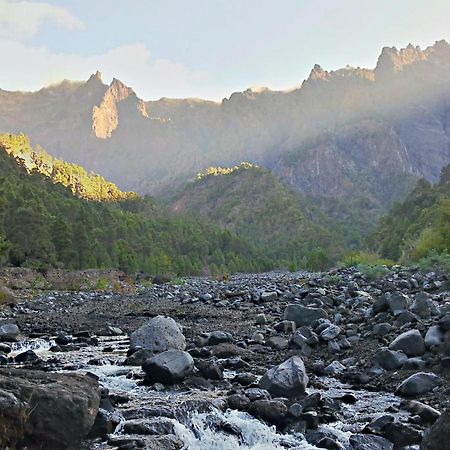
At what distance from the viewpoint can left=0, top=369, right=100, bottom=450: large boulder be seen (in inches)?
267

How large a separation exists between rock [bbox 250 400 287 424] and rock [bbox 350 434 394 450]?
1.25 metres

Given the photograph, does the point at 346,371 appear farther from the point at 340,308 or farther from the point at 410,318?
the point at 340,308

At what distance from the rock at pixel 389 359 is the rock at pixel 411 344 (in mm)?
247

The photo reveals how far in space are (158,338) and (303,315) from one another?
525cm

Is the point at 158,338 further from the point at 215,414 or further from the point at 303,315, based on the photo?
the point at 215,414

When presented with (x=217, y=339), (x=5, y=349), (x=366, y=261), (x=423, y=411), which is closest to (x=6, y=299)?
(x=5, y=349)

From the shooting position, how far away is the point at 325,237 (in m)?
178

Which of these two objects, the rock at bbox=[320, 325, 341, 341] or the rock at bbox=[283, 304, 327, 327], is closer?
the rock at bbox=[320, 325, 341, 341]

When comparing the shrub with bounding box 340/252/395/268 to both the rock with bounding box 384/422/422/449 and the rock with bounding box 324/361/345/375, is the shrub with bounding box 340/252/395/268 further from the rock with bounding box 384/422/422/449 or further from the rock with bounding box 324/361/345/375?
the rock with bounding box 384/422/422/449

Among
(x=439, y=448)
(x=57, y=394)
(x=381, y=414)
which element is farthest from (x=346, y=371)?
(x=57, y=394)

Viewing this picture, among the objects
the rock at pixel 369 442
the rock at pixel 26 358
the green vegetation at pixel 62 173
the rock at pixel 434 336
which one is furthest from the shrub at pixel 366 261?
the green vegetation at pixel 62 173

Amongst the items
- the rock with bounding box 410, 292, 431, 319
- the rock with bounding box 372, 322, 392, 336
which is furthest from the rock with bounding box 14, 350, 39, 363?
the rock with bounding box 410, 292, 431, 319

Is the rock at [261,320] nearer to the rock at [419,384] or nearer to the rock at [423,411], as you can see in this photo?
the rock at [419,384]

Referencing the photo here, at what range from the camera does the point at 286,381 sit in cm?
978
